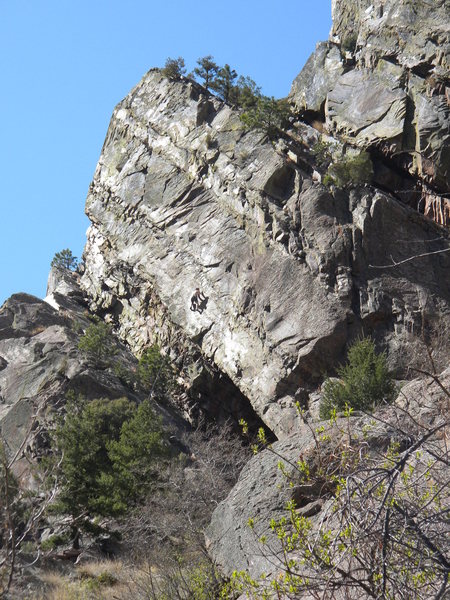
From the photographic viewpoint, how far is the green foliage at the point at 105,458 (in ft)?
80.8

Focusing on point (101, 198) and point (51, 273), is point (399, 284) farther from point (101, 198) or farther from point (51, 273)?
point (51, 273)

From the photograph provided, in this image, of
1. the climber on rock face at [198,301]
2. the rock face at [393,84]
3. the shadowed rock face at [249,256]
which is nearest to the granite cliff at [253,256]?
the shadowed rock face at [249,256]

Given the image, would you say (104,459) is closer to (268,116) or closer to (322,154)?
(322,154)

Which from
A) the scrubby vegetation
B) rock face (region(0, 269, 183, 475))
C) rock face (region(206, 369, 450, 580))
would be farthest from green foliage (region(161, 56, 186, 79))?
rock face (region(206, 369, 450, 580))

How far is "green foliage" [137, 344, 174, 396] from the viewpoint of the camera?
122 feet

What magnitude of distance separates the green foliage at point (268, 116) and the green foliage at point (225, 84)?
15.2 feet

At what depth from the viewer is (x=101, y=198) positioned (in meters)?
47.0

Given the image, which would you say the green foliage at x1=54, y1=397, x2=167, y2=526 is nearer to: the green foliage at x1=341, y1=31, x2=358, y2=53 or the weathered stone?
the weathered stone

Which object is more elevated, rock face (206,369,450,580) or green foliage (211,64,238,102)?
green foliage (211,64,238,102)

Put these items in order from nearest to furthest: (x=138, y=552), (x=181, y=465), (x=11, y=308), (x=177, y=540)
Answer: (x=177, y=540)
(x=138, y=552)
(x=181, y=465)
(x=11, y=308)

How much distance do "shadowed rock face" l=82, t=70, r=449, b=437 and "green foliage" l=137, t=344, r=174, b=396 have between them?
41.0 inches

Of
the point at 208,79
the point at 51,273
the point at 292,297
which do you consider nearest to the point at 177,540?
the point at 292,297

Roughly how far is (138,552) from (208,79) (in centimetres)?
3357

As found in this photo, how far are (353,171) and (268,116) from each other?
22.1ft
